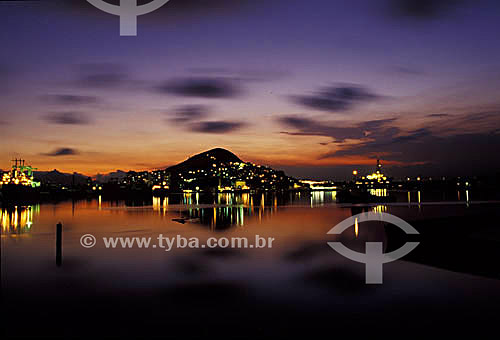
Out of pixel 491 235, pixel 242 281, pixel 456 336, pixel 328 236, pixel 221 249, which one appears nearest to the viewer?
pixel 456 336

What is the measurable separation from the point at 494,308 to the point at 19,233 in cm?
3388

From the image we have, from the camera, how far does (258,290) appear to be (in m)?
14.6

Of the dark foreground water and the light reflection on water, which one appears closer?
the dark foreground water

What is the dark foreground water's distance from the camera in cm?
1047

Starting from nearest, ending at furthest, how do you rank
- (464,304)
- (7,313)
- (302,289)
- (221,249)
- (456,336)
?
(456,336)
(7,313)
(464,304)
(302,289)
(221,249)

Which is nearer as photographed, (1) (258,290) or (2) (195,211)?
(1) (258,290)

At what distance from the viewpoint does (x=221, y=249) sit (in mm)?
24031

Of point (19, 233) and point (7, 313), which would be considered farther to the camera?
point (19, 233)

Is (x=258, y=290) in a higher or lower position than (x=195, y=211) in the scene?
lower

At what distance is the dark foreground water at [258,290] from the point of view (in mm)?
10469

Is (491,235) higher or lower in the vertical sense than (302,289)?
higher

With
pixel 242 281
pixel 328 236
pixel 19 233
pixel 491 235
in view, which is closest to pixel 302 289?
pixel 242 281

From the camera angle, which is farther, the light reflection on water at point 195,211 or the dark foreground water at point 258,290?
the light reflection on water at point 195,211

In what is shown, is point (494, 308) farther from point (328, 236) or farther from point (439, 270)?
point (328, 236)
